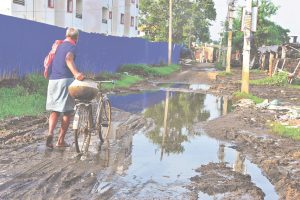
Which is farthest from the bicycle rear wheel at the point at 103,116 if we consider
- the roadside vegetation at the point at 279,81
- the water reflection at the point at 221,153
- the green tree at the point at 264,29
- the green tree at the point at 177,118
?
the green tree at the point at 264,29

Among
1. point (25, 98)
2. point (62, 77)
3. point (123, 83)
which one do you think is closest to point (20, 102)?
point (25, 98)

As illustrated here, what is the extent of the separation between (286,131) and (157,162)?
12.3 feet

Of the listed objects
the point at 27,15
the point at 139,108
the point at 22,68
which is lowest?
the point at 139,108

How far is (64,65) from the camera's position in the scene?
7.90 m

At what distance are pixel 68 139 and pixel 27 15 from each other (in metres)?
21.1

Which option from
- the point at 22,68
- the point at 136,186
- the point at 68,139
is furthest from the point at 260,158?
the point at 22,68

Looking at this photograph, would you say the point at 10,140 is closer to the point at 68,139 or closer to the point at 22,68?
the point at 68,139

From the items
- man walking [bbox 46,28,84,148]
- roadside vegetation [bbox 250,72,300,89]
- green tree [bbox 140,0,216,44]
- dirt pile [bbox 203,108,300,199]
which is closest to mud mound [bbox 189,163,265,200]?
dirt pile [bbox 203,108,300,199]

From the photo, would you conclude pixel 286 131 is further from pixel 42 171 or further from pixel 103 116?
pixel 42 171

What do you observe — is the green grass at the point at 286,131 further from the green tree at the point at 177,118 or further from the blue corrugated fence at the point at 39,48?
the blue corrugated fence at the point at 39,48

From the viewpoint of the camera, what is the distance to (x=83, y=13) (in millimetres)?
40250

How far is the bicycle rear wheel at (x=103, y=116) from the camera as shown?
337 inches

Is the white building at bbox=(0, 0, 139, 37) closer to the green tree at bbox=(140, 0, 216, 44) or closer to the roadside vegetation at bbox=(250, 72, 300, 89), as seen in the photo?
the green tree at bbox=(140, 0, 216, 44)

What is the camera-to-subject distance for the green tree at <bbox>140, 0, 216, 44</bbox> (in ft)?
210
